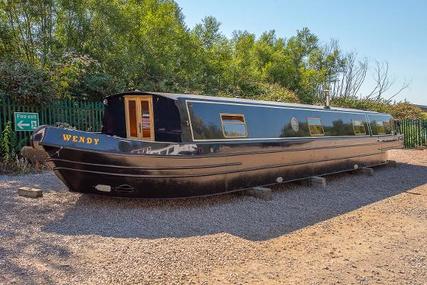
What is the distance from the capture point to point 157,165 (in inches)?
274

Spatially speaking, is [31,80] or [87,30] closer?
[31,80]

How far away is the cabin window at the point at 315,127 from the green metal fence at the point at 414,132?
13.4 m

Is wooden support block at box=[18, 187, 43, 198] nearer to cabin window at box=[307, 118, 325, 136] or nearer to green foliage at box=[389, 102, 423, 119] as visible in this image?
cabin window at box=[307, 118, 325, 136]

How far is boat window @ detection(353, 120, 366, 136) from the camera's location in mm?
12530

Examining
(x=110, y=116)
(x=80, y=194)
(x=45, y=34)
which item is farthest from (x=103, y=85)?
(x=80, y=194)

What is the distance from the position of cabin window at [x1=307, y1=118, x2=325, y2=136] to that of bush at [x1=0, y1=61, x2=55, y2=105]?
7.00 m

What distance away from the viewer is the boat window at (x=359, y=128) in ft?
41.1

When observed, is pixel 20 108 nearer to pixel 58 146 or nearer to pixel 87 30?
pixel 58 146

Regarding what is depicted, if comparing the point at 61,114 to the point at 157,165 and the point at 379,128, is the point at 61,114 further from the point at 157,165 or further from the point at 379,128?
the point at 379,128

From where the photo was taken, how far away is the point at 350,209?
26.3 feet

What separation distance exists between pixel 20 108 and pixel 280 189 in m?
7.03

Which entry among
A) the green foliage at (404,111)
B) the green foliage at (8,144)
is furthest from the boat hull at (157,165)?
the green foliage at (404,111)

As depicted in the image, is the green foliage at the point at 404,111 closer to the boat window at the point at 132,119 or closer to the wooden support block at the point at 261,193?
the wooden support block at the point at 261,193

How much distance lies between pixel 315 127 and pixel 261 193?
3224 millimetres
